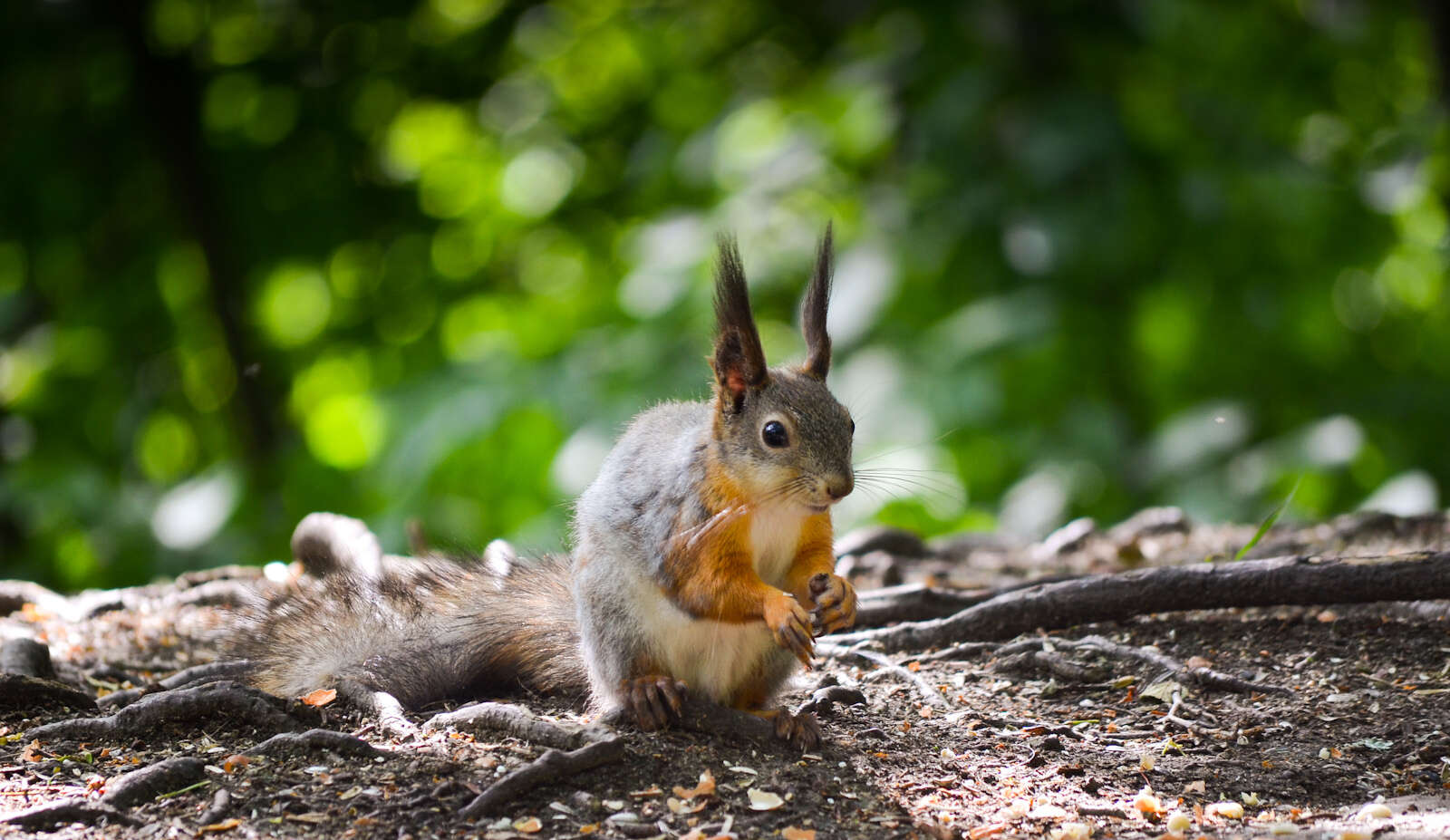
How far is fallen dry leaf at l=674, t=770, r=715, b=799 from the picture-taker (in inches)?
66.9

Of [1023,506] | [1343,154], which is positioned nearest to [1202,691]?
[1023,506]

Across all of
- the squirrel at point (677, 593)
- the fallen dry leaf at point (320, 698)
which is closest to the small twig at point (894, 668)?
the squirrel at point (677, 593)

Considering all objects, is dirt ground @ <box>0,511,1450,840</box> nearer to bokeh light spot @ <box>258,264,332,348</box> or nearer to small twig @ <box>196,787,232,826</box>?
small twig @ <box>196,787,232,826</box>

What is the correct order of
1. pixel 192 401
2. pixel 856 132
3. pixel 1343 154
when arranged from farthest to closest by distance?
pixel 192 401 < pixel 1343 154 < pixel 856 132

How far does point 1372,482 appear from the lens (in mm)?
3934

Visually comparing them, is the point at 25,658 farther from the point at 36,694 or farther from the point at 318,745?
the point at 318,745

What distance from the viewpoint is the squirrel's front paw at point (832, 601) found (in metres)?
1.91

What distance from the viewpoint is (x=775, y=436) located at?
1942mm

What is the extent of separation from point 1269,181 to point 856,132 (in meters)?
1.29

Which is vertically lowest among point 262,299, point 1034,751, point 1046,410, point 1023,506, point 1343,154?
point 1034,751

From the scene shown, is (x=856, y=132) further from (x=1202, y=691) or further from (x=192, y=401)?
(x=192, y=401)

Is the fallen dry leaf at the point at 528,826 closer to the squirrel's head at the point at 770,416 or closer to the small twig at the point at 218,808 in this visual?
the small twig at the point at 218,808

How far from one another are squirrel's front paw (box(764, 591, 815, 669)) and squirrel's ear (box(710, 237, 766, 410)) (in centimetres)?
33

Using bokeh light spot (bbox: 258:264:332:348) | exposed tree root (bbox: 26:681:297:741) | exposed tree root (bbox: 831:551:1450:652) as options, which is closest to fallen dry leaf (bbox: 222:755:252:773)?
exposed tree root (bbox: 26:681:297:741)
